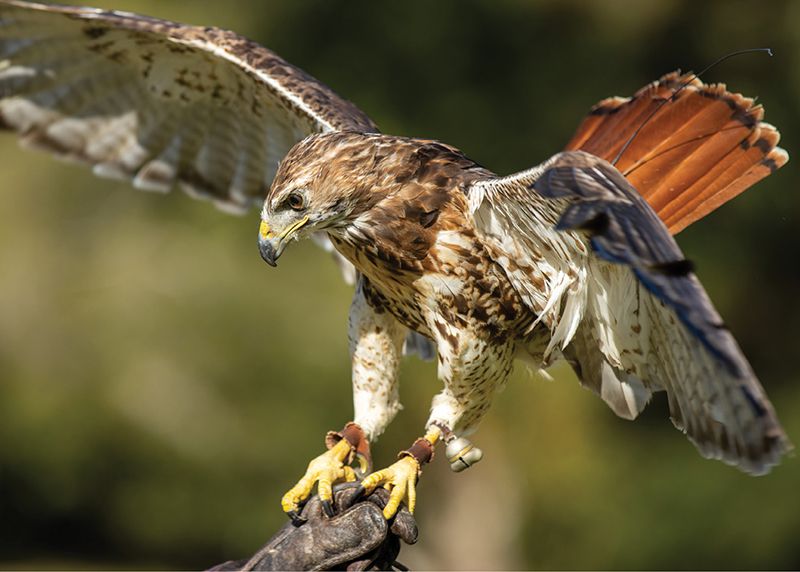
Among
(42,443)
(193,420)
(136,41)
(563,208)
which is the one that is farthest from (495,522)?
(563,208)

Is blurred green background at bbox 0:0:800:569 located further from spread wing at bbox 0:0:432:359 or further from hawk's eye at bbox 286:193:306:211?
hawk's eye at bbox 286:193:306:211

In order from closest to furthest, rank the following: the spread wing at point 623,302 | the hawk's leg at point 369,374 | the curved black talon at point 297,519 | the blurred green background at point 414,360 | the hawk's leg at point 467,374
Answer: the spread wing at point 623,302
the curved black talon at point 297,519
the hawk's leg at point 467,374
the hawk's leg at point 369,374
the blurred green background at point 414,360

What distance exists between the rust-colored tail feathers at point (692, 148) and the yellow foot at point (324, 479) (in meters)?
1.32

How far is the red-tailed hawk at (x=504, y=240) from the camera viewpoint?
303 centimetres

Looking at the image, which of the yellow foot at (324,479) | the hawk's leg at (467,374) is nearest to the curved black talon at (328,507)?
the yellow foot at (324,479)

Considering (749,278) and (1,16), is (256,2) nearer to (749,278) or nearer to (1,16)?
(749,278)

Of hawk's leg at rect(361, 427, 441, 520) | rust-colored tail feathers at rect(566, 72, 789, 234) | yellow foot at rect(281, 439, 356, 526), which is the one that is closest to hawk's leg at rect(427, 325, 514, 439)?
hawk's leg at rect(361, 427, 441, 520)

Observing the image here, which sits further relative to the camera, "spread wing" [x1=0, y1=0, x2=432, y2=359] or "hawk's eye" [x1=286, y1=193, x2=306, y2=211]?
"spread wing" [x1=0, y1=0, x2=432, y2=359]

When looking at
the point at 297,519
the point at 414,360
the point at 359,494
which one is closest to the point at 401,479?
the point at 359,494

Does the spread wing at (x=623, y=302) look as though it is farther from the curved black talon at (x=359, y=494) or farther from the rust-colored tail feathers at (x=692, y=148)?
the curved black talon at (x=359, y=494)

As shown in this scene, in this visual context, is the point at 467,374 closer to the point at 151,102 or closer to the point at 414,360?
the point at 151,102

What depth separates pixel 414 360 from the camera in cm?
847

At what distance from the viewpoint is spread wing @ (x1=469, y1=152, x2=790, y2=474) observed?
2.68 metres

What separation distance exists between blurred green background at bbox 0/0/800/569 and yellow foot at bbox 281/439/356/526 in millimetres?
4628
